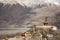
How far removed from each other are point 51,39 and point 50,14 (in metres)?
0.62

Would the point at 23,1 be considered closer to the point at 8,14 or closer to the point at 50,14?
the point at 8,14

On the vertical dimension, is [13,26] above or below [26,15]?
below

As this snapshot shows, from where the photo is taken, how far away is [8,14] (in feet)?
10.8

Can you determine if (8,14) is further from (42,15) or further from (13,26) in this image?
(42,15)

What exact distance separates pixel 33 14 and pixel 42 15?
23 cm

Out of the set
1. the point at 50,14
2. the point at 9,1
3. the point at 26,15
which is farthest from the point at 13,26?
the point at 50,14

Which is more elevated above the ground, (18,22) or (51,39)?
(18,22)

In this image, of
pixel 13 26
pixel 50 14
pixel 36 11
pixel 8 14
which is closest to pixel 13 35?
pixel 13 26

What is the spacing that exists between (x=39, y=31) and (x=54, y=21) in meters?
0.46

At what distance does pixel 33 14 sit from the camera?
3.31 metres

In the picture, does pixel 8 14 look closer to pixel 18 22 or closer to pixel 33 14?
pixel 18 22

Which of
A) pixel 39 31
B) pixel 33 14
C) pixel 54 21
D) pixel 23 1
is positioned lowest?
pixel 39 31

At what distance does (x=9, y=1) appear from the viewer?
329 cm

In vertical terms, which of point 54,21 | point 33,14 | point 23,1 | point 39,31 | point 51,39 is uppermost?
point 23,1
